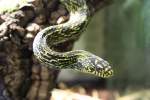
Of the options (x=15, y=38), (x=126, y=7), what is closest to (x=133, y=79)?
(x=126, y=7)

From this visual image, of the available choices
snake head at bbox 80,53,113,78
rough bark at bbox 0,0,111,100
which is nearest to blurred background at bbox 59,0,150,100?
rough bark at bbox 0,0,111,100

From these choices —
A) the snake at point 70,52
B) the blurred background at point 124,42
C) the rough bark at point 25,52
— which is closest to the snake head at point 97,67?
the snake at point 70,52

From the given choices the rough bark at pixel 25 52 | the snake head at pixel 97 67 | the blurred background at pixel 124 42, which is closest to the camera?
the snake head at pixel 97 67

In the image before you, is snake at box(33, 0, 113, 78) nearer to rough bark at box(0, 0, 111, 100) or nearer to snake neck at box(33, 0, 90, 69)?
snake neck at box(33, 0, 90, 69)

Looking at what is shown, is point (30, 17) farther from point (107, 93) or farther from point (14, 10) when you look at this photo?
point (107, 93)

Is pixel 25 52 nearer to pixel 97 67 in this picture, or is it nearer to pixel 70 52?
pixel 70 52

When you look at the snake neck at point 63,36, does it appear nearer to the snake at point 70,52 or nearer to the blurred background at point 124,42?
the snake at point 70,52

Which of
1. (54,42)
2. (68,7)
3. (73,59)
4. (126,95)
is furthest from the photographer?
(126,95)

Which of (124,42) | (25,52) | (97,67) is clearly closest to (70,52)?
(97,67)

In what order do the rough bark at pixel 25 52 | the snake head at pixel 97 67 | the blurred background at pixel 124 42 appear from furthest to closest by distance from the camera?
the blurred background at pixel 124 42
the rough bark at pixel 25 52
the snake head at pixel 97 67
